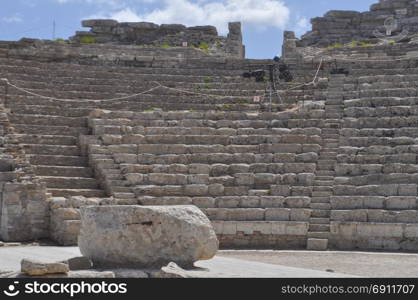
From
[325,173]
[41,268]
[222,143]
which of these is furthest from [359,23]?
[41,268]

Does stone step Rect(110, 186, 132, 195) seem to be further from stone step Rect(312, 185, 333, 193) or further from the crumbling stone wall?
stone step Rect(312, 185, 333, 193)

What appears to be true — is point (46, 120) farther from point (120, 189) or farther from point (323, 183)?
point (323, 183)

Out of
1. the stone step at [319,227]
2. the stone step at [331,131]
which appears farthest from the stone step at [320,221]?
the stone step at [331,131]

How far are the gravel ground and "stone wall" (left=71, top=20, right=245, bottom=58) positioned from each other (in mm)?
12153

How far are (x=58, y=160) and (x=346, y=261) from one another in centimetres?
717

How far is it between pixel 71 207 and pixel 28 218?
90 cm

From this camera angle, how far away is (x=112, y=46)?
2475cm

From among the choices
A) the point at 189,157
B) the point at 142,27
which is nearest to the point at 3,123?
the point at 189,157

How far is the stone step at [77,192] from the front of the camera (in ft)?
55.7

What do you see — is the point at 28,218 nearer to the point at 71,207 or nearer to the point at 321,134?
the point at 71,207

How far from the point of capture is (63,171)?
17734mm

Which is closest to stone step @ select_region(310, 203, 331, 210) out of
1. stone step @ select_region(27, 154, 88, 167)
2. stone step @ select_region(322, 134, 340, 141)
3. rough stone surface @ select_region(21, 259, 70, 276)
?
stone step @ select_region(322, 134, 340, 141)

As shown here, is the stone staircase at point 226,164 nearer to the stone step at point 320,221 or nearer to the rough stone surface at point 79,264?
the stone step at point 320,221

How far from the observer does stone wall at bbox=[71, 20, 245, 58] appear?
26.7 m
